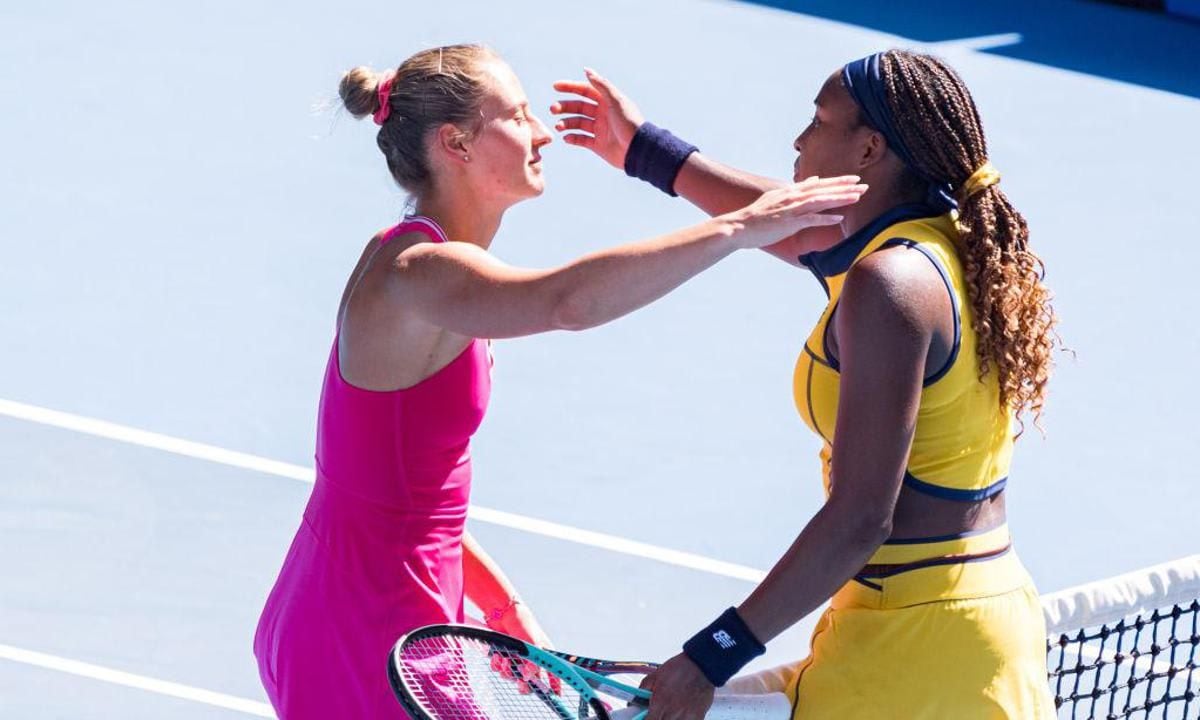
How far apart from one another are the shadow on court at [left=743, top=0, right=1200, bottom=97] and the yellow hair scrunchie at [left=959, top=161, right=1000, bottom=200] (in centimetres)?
816

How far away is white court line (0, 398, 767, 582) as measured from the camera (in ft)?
19.5

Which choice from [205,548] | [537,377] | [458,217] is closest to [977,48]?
[537,377]

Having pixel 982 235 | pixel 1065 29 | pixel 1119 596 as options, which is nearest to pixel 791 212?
pixel 982 235

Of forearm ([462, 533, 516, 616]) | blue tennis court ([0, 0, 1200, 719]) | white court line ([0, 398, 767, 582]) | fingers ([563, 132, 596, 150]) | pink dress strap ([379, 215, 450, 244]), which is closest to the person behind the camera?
pink dress strap ([379, 215, 450, 244])

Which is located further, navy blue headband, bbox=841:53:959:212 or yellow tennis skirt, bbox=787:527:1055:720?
navy blue headband, bbox=841:53:959:212

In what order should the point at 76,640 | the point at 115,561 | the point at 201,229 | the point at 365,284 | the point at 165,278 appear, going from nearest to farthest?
the point at 365,284 < the point at 76,640 < the point at 115,561 < the point at 165,278 < the point at 201,229

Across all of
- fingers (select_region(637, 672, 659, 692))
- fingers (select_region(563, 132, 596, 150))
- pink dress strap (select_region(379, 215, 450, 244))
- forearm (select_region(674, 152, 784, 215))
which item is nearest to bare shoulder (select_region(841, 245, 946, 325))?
fingers (select_region(637, 672, 659, 692))

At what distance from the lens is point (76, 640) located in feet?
17.7

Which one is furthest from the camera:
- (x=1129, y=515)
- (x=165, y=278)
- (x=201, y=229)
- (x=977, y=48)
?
(x=977, y=48)

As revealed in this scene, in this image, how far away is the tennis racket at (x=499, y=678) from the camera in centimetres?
294

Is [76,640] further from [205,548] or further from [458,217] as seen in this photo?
[458,217]

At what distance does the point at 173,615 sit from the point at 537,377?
2.06 meters

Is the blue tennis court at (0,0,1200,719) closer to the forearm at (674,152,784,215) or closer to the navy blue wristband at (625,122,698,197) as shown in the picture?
the navy blue wristband at (625,122,698,197)

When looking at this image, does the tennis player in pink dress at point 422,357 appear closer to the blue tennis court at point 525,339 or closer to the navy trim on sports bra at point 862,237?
the navy trim on sports bra at point 862,237
